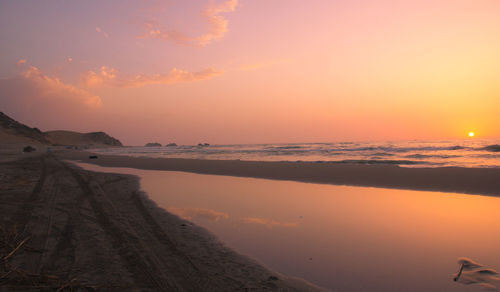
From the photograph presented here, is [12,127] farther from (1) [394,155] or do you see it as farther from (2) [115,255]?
(2) [115,255]

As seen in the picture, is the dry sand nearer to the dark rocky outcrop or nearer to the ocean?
the ocean

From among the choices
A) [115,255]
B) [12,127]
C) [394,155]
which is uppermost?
[12,127]

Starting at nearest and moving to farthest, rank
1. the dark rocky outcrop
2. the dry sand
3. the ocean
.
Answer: the dry sand → the ocean → the dark rocky outcrop

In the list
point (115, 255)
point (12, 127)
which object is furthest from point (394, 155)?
point (12, 127)

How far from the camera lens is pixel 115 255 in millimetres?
4277

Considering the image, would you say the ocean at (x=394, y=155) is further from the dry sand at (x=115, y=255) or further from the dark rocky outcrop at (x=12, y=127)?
the dark rocky outcrop at (x=12, y=127)

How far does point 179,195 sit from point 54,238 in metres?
5.43

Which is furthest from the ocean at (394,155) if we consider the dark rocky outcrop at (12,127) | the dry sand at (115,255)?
the dark rocky outcrop at (12,127)

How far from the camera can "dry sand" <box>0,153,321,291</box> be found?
3.34 meters

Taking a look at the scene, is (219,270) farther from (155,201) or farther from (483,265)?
(155,201)

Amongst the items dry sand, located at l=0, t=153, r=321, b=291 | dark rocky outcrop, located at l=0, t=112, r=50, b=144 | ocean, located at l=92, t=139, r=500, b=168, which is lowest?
dry sand, located at l=0, t=153, r=321, b=291

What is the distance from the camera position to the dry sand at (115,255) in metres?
3.34

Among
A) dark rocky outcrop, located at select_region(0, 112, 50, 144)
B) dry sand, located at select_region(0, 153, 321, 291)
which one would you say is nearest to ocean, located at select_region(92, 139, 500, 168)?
dry sand, located at select_region(0, 153, 321, 291)

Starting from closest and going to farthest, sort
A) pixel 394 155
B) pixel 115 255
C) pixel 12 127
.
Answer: pixel 115 255
pixel 394 155
pixel 12 127
